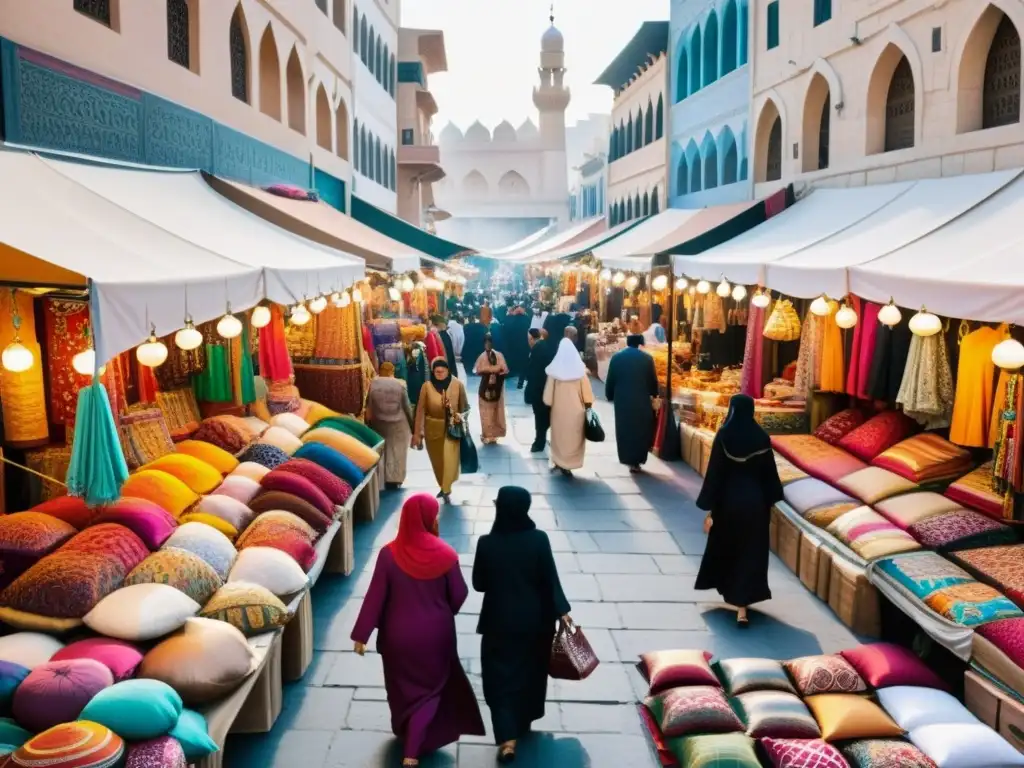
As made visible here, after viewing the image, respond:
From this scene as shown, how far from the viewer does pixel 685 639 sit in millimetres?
6191

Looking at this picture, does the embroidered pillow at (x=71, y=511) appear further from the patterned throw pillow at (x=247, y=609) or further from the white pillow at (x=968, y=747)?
the white pillow at (x=968, y=747)

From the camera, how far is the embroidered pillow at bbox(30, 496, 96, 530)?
5230mm

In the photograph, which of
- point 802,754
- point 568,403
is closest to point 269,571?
point 802,754

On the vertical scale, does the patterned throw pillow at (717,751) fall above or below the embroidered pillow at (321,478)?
below

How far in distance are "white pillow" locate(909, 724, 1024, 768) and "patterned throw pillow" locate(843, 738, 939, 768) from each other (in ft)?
0.19

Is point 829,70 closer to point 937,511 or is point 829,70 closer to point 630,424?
point 630,424

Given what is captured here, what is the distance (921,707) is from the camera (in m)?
4.62

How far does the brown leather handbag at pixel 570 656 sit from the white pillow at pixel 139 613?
1761 millimetres

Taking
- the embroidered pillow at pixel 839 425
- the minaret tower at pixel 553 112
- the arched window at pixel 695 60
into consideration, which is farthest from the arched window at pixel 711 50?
the minaret tower at pixel 553 112

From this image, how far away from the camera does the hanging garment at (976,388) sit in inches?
264

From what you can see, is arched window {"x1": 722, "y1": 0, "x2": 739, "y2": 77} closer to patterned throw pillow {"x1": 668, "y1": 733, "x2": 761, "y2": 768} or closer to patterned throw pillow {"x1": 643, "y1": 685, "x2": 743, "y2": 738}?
patterned throw pillow {"x1": 643, "y1": 685, "x2": 743, "y2": 738}

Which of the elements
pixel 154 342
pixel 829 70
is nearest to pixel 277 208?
pixel 154 342

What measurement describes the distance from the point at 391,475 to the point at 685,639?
4454 millimetres

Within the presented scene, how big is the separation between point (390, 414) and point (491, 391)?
2290 millimetres
